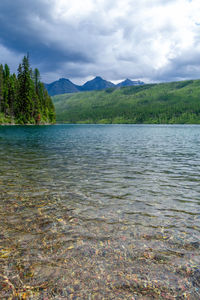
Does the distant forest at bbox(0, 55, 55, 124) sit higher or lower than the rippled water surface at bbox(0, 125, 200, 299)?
higher

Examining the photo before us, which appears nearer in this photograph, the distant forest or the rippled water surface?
the rippled water surface

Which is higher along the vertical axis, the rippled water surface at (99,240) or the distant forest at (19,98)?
the distant forest at (19,98)

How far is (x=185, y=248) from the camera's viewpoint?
6172 mm

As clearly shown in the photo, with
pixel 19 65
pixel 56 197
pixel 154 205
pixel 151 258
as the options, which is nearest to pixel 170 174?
pixel 154 205

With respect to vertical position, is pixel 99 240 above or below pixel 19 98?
below

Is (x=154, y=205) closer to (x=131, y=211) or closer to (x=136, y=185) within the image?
(x=131, y=211)

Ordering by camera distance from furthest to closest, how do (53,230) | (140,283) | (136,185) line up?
(136,185) < (53,230) < (140,283)

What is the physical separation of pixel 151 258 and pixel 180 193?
6346mm

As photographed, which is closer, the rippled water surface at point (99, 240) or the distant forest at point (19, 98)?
the rippled water surface at point (99, 240)

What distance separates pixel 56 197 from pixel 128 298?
6650mm

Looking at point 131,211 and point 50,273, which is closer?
point 50,273

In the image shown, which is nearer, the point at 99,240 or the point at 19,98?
the point at 99,240

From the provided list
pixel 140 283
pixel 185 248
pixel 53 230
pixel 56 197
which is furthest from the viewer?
pixel 56 197

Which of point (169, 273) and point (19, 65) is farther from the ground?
point (19, 65)
